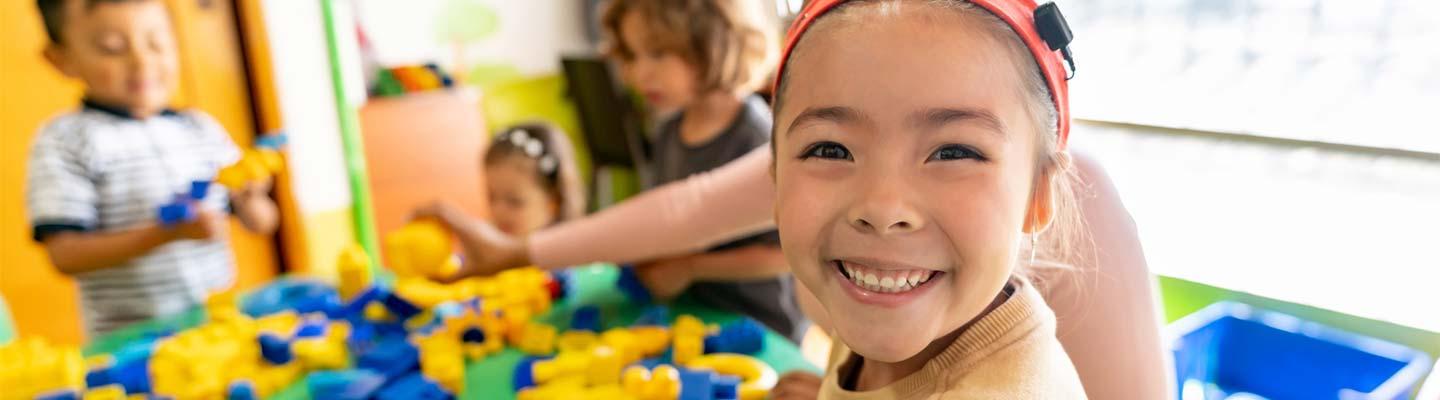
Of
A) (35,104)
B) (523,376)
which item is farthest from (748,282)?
(35,104)

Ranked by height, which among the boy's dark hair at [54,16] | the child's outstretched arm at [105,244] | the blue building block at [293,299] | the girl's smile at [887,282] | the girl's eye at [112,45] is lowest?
the blue building block at [293,299]

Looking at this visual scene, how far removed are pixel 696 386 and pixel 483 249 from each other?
0.35m

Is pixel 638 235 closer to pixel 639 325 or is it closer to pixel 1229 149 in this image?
pixel 639 325

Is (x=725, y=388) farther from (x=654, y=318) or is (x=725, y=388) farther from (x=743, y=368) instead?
(x=654, y=318)

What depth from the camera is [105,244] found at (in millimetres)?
1383

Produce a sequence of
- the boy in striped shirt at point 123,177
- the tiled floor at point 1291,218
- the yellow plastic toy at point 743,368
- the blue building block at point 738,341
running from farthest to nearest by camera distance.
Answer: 1. the tiled floor at point 1291,218
2. the boy in striped shirt at point 123,177
3. the blue building block at point 738,341
4. the yellow plastic toy at point 743,368

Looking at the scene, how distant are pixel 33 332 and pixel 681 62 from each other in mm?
1728

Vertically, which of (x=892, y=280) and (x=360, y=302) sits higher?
(x=892, y=280)

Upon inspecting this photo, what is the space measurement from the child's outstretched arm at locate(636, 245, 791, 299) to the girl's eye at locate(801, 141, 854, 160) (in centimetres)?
70

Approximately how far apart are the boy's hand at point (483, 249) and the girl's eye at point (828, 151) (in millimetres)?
608

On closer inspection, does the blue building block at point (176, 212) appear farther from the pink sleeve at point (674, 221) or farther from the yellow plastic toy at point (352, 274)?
the pink sleeve at point (674, 221)

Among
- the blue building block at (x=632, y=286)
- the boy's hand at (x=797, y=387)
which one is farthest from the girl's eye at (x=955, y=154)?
the blue building block at (x=632, y=286)

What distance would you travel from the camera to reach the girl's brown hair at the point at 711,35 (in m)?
1.26

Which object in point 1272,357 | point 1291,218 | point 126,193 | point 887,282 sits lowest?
point 1272,357
